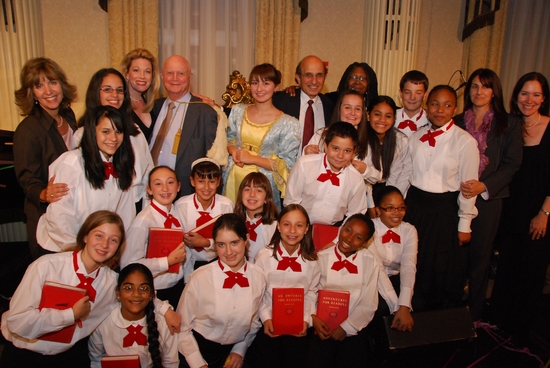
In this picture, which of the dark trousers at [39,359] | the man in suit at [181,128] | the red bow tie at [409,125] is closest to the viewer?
the dark trousers at [39,359]

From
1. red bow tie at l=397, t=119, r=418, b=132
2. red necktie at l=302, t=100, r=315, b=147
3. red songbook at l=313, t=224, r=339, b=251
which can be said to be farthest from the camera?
red necktie at l=302, t=100, r=315, b=147

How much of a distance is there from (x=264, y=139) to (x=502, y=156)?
170 cm

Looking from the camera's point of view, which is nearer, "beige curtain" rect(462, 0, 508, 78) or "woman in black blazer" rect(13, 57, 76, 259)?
"woman in black blazer" rect(13, 57, 76, 259)

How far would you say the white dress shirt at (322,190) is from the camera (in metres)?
2.93

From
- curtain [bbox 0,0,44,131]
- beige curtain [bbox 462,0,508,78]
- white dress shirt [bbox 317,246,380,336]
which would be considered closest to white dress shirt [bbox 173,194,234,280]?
white dress shirt [bbox 317,246,380,336]

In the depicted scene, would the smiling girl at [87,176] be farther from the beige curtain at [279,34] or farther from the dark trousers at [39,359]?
the beige curtain at [279,34]

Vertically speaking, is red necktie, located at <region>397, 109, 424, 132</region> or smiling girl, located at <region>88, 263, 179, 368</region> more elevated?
red necktie, located at <region>397, 109, 424, 132</region>

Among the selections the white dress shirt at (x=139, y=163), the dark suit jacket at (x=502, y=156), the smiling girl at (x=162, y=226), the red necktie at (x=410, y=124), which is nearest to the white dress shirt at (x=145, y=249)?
the smiling girl at (x=162, y=226)

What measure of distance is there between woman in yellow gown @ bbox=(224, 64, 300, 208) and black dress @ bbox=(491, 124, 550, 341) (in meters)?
1.65

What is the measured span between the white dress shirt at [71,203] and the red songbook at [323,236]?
1.30 m

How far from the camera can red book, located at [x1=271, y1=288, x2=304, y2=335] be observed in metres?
2.49

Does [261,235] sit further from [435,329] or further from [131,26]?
[131,26]

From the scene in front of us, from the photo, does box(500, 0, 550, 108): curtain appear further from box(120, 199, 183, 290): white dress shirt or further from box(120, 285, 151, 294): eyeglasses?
box(120, 285, 151, 294): eyeglasses

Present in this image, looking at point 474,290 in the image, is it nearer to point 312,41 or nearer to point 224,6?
point 312,41
